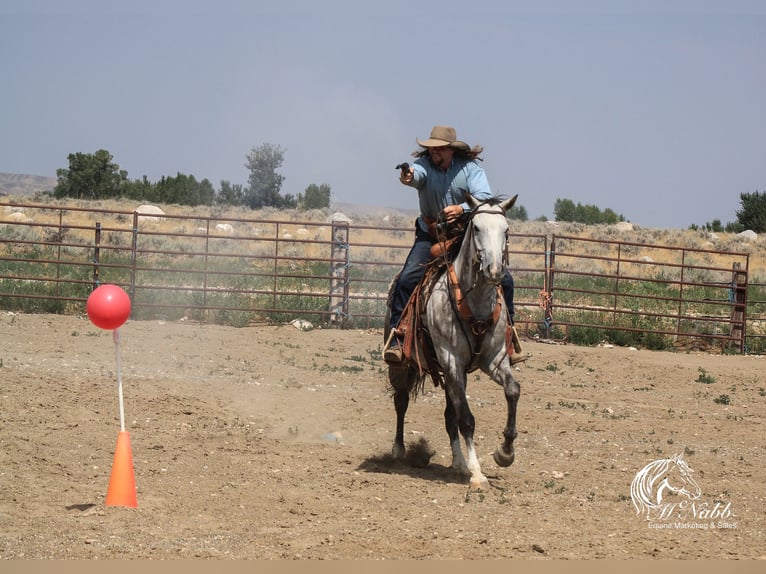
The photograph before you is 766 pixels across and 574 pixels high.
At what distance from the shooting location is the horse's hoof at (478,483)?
7228 millimetres

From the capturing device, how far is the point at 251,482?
7.33m

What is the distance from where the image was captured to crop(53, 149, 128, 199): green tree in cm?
5741

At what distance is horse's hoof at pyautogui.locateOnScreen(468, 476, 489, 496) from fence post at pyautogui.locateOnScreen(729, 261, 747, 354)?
1266 cm

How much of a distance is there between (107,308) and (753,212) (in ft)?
175

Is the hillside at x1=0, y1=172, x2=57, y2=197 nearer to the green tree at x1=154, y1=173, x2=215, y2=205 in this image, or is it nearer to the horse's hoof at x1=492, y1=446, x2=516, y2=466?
the green tree at x1=154, y1=173, x2=215, y2=205

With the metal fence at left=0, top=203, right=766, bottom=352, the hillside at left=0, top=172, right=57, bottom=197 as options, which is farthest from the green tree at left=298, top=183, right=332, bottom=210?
the hillside at left=0, top=172, right=57, bottom=197

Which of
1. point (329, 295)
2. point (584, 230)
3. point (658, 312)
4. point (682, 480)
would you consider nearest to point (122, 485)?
point (682, 480)

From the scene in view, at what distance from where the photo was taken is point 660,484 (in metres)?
7.40

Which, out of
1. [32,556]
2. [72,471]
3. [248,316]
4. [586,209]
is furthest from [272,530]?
[586,209]

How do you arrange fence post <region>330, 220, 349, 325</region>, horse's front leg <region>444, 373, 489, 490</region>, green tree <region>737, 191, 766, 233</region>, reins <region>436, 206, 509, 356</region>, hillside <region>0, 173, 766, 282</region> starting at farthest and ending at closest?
green tree <region>737, 191, 766, 233</region>, hillside <region>0, 173, 766, 282</region>, fence post <region>330, 220, 349, 325</region>, reins <region>436, 206, 509, 356</region>, horse's front leg <region>444, 373, 489, 490</region>

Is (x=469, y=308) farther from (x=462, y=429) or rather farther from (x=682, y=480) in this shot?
(x=682, y=480)

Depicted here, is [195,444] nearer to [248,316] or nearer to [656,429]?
[656,429]

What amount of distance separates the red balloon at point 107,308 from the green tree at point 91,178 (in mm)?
52639

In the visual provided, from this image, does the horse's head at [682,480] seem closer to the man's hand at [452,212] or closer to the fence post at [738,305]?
the man's hand at [452,212]
